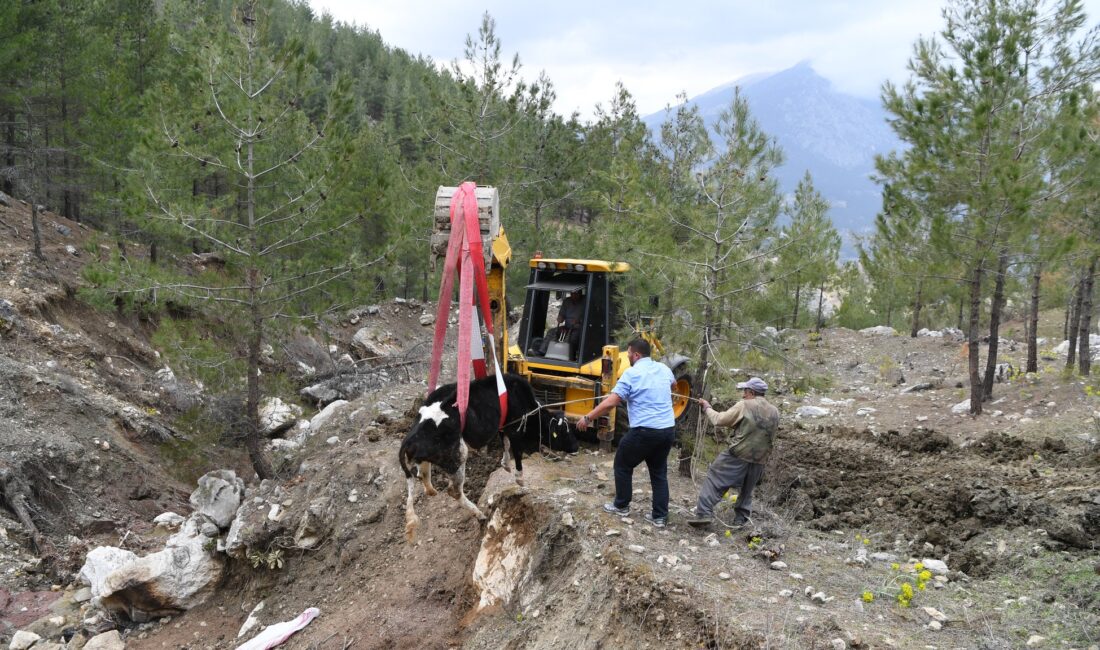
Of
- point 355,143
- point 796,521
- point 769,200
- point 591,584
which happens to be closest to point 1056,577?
point 796,521

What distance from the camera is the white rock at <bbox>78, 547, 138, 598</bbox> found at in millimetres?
8344

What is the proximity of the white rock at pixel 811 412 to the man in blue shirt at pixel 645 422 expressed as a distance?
8.22m

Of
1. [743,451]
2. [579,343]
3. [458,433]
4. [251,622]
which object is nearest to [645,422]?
[743,451]

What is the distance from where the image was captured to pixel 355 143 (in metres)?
10.5

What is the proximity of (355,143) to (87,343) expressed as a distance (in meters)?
7.51

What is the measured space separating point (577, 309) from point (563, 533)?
392 cm

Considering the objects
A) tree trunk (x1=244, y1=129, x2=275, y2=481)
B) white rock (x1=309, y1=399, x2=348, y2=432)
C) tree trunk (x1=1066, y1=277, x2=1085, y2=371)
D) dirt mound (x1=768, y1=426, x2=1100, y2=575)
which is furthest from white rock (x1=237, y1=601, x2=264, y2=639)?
tree trunk (x1=1066, y1=277, x2=1085, y2=371)

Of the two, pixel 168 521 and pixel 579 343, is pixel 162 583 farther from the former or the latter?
pixel 579 343

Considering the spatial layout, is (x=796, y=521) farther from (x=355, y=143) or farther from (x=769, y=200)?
(x=355, y=143)

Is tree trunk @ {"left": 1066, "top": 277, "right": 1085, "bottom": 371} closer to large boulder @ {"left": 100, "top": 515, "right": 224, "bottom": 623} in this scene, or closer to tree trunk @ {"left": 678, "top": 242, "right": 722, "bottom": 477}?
tree trunk @ {"left": 678, "top": 242, "right": 722, "bottom": 477}

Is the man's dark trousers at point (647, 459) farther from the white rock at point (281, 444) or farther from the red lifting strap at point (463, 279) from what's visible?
the white rock at point (281, 444)

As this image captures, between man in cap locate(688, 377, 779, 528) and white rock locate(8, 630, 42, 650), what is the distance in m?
7.01

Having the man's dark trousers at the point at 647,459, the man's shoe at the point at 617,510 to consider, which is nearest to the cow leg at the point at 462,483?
the man's shoe at the point at 617,510

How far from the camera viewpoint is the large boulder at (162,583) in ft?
25.9
